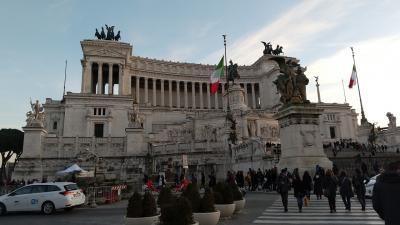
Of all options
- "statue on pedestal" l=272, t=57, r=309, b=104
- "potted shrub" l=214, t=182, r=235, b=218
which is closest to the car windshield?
"potted shrub" l=214, t=182, r=235, b=218

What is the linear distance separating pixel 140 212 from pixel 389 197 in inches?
261

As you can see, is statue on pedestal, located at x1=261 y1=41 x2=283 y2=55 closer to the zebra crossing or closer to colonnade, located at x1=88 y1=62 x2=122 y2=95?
colonnade, located at x1=88 y1=62 x2=122 y2=95

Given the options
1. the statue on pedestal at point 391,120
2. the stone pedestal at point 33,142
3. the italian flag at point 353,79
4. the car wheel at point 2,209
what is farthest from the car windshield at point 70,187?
the statue on pedestal at point 391,120

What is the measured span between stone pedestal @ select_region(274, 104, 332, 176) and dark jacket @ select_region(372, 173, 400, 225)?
13284 mm

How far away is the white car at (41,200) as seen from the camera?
16.8 metres

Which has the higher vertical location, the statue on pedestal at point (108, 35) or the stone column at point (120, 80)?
the statue on pedestal at point (108, 35)

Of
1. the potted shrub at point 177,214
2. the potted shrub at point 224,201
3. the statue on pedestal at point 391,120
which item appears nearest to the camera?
the potted shrub at point 177,214

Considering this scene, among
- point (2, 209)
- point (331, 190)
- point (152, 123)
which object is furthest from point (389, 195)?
point (152, 123)

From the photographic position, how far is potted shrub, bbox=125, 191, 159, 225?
9461 mm

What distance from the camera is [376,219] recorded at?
10992 mm

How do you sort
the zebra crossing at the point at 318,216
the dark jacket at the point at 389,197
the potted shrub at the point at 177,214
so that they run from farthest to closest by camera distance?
the zebra crossing at the point at 318,216, the potted shrub at the point at 177,214, the dark jacket at the point at 389,197

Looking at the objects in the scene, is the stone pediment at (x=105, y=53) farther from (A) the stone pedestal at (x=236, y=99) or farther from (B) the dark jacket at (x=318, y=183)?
(B) the dark jacket at (x=318, y=183)

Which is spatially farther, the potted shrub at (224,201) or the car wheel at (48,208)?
the car wheel at (48,208)

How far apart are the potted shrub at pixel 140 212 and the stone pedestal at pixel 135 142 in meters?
33.5
